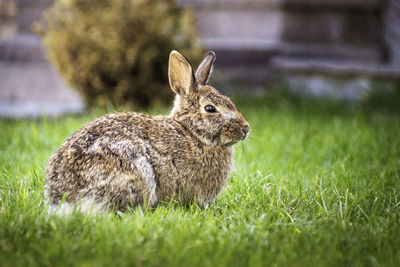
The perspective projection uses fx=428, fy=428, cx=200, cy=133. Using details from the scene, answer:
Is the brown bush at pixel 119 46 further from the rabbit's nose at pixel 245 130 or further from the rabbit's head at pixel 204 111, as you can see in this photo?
the rabbit's nose at pixel 245 130

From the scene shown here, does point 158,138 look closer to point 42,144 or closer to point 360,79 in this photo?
point 42,144

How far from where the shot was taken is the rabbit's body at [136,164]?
2.82 meters

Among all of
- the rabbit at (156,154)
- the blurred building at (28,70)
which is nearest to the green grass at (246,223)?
the rabbit at (156,154)

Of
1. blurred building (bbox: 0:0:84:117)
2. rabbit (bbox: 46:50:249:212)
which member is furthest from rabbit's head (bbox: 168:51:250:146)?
blurred building (bbox: 0:0:84:117)

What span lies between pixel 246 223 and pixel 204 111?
38.7 inches

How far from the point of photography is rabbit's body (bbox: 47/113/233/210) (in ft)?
9.27

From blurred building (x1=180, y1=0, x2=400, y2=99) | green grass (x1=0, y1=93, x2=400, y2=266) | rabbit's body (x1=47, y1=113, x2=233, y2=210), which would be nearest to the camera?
green grass (x1=0, y1=93, x2=400, y2=266)

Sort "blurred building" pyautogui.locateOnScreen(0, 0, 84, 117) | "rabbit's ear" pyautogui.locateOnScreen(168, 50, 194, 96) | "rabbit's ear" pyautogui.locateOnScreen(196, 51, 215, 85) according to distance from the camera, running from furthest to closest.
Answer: "blurred building" pyautogui.locateOnScreen(0, 0, 84, 117) → "rabbit's ear" pyautogui.locateOnScreen(196, 51, 215, 85) → "rabbit's ear" pyautogui.locateOnScreen(168, 50, 194, 96)

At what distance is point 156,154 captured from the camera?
3088mm

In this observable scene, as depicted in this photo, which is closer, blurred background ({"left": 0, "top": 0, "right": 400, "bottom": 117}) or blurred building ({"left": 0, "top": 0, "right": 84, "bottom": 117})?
blurred background ({"left": 0, "top": 0, "right": 400, "bottom": 117})

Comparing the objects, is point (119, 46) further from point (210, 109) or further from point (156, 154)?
point (156, 154)

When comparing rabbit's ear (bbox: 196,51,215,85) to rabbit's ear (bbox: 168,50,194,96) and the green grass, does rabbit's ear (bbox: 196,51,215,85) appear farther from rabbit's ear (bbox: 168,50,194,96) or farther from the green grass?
the green grass

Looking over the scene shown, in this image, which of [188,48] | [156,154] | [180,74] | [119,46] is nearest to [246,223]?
[156,154]

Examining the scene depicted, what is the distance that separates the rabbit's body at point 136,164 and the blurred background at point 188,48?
13.9 ft
